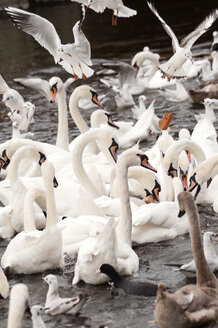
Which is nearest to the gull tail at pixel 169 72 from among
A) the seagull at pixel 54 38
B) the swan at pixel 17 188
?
Result: the seagull at pixel 54 38

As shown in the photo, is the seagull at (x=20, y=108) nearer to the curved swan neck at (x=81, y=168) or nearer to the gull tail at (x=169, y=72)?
the gull tail at (x=169, y=72)

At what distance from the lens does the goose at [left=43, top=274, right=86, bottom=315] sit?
7770mm

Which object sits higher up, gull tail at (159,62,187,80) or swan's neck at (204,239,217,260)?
gull tail at (159,62,187,80)

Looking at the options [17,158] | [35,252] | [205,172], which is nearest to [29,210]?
[35,252]

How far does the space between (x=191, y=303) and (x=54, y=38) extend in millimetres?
7725

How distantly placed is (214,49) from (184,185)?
9.89 m

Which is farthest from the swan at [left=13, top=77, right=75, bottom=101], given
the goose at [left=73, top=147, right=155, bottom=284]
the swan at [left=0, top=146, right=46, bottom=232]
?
the goose at [left=73, top=147, right=155, bottom=284]

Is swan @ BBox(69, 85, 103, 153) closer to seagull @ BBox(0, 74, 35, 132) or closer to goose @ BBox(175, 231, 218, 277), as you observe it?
seagull @ BBox(0, 74, 35, 132)

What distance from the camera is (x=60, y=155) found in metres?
12.6

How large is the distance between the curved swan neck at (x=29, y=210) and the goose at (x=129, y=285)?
5.03ft

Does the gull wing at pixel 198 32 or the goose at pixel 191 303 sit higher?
the gull wing at pixel 198 32

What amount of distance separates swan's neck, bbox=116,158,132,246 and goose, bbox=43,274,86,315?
1464mm

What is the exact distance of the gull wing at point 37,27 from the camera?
13822 mm

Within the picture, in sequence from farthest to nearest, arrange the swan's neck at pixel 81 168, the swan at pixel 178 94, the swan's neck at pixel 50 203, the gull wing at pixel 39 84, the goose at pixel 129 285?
the gull wing at pixel 39 84
the swan at pixel 178 94
the swan's neck at pixel 81 168
the swan's neck at pixel 50 203
the goose at pixel 129 285
